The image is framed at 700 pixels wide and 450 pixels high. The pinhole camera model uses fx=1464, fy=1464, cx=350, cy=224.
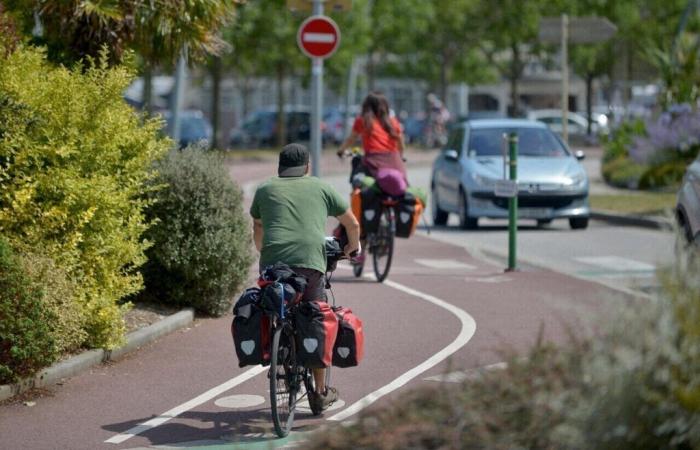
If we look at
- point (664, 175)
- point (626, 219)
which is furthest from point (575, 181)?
point (664, 175)

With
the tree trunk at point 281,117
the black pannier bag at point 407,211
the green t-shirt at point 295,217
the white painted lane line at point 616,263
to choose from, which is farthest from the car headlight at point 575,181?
the tree trunk at point 281,117

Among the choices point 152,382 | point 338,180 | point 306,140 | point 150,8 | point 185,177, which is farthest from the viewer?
point 306,140

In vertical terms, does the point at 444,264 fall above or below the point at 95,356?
below

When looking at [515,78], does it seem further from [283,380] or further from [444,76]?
[283,380]

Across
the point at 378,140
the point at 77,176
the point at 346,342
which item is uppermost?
the point at 378,140

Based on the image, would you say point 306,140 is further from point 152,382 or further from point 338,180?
point 152,382

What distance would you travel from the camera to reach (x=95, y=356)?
Result: 9.78 m

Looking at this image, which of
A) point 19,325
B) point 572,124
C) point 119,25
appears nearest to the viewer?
point 19,325

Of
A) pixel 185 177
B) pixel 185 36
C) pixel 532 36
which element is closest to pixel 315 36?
pixel 185 36

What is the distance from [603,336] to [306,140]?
2193 inches

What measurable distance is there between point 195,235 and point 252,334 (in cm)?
424

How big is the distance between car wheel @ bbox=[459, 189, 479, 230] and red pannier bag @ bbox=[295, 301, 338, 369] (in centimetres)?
1442

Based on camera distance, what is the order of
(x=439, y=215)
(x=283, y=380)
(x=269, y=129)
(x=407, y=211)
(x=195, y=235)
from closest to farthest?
(x=283, y=380), (x=195, y=235), (x=407, y=211), (x=439, y=215), (x=269, y=129)

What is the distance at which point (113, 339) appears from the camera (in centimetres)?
995
